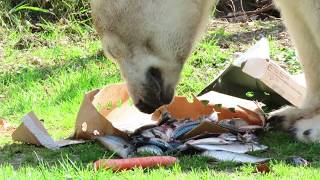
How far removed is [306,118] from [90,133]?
112 centimetres

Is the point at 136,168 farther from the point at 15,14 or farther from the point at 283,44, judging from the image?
the point at 15,14

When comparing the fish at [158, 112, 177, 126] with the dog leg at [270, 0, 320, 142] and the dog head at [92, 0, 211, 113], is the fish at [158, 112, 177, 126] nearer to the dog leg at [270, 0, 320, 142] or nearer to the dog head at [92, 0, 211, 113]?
the dog head at [92, 0, 211, 113]

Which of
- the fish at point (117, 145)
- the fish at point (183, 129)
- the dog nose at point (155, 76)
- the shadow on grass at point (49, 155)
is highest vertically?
the dog nose at point (155, 76)

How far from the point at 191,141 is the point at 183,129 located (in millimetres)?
175

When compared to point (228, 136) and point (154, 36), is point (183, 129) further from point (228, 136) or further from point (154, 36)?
point (154, 36)

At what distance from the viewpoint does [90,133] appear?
389cm

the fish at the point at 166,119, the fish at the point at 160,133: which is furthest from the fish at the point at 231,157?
the fish at the point at 166,119

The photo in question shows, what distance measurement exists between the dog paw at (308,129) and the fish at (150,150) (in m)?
0.74

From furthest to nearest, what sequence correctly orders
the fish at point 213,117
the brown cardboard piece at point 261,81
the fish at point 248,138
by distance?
the brown cardboard piece at point 261,81 → the fish at point 213,117 → the fish at point 248,138

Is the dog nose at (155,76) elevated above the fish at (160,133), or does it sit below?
above

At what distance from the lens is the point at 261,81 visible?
408cm

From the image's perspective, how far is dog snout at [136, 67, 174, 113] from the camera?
11.7 ft

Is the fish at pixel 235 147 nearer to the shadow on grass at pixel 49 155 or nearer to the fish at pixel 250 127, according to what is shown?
the fish at pixel 250 127

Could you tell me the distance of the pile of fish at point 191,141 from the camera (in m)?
3.51
